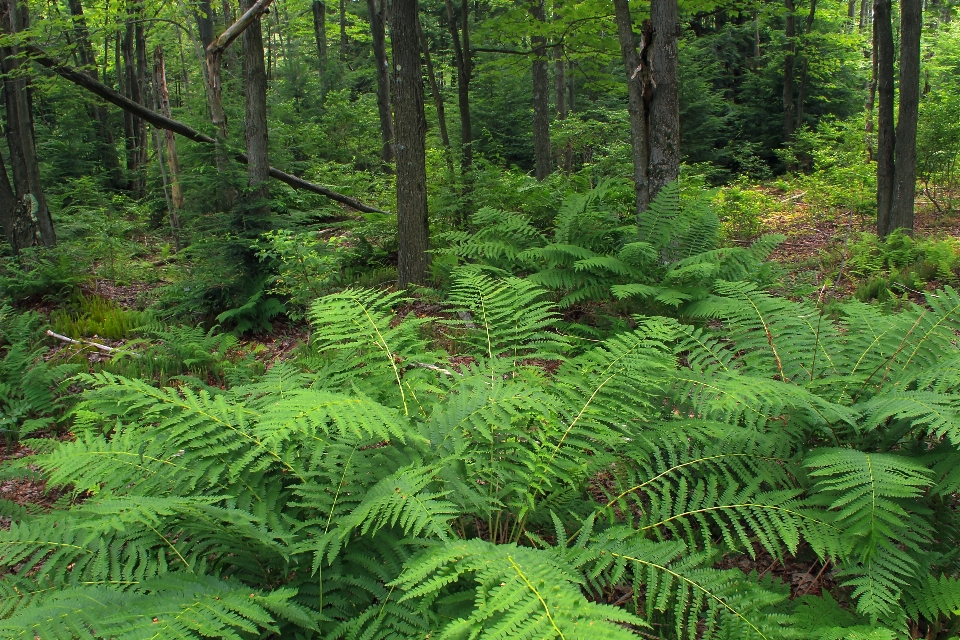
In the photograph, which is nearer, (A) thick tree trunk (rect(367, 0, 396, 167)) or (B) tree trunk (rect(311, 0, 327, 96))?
(A) thick tree trunk (rect(367, 0, 396, 167))

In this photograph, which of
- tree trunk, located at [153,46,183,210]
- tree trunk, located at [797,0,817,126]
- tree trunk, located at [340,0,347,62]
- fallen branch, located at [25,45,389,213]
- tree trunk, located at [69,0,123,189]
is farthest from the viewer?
tree trunk, located at [340,0,347,62]

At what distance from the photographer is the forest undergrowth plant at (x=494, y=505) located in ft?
5.99

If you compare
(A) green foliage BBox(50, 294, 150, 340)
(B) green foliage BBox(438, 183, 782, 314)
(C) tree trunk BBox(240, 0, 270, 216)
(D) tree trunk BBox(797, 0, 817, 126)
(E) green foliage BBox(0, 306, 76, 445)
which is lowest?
(E) green foliage BBox(0, 306, 76, 445)

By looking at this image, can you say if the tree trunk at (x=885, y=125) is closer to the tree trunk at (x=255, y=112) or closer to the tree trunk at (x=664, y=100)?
the tree trunk at (x=664, y=100)

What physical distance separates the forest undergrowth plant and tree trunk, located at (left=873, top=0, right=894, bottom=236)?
5978 mm

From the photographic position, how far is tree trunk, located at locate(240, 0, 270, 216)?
7.35 metres

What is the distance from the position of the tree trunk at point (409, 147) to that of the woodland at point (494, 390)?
32mm

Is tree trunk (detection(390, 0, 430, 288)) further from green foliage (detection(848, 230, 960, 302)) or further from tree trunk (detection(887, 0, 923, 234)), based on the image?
tree trunk (detection(887, 0, 923, 234))

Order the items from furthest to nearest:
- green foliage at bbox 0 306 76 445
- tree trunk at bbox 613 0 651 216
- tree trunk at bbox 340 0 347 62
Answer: tree trunk at bbox 340 0 347 62 → tree trunk at bbox 613 0 651 216 → green foliage at bbox 0 306 76 445

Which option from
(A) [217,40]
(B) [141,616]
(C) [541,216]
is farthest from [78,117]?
(B) [141,616]

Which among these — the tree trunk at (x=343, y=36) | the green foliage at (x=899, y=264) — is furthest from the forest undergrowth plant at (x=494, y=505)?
the tree trunk at (x=343, y=36)

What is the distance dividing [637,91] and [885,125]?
4.24 metres

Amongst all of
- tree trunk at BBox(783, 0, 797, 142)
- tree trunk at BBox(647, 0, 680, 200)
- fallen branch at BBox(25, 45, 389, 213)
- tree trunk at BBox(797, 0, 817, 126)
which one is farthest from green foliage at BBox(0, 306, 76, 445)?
tree trunk at BBox(783, 0, 797, 142)

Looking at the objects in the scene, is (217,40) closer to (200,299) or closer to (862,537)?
(200,299)
